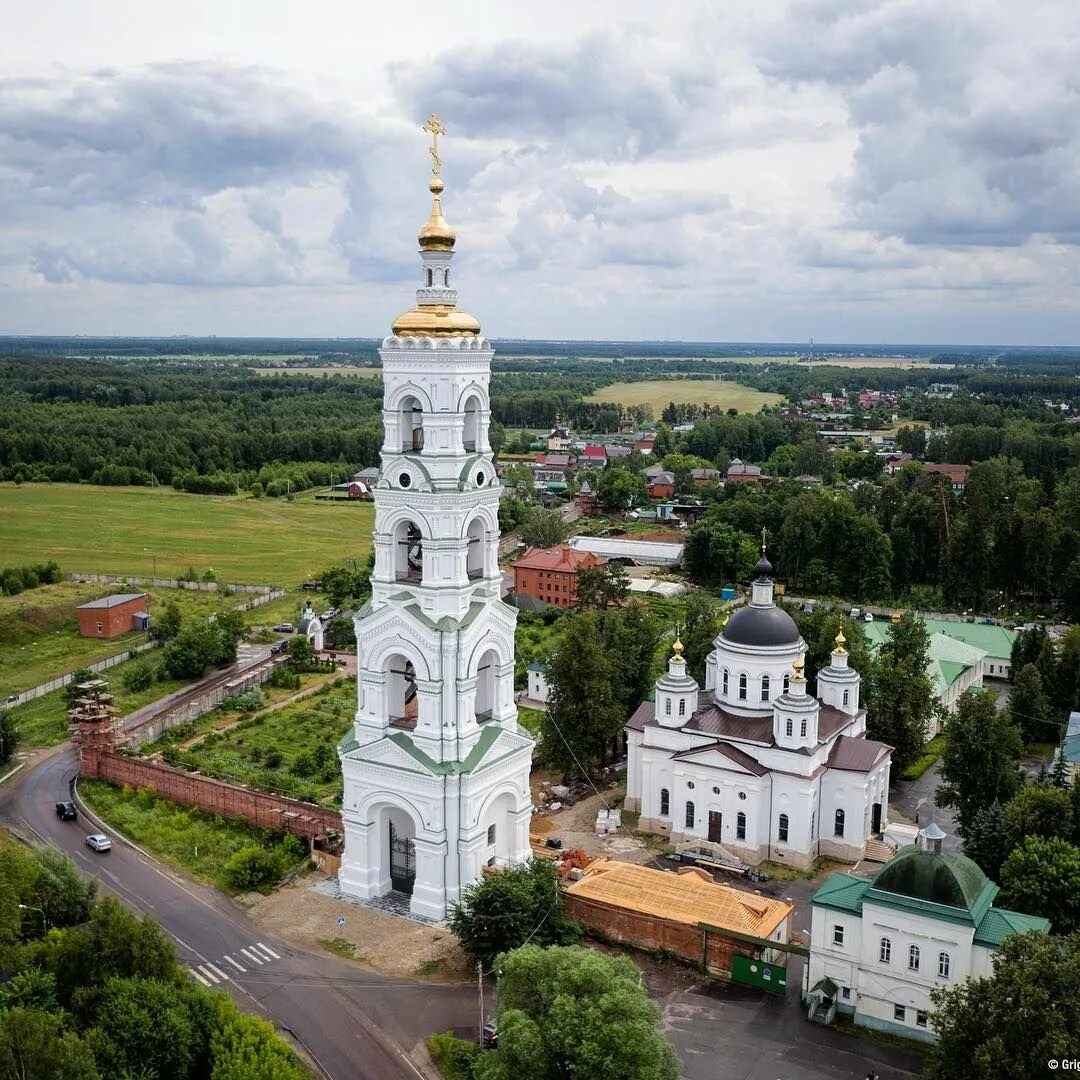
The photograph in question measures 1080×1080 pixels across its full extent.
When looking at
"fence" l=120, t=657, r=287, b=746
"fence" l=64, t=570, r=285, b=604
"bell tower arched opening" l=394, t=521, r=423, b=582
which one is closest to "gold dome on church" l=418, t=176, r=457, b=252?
"bell tower arched opening" l=394, t=521, r=423, b=582

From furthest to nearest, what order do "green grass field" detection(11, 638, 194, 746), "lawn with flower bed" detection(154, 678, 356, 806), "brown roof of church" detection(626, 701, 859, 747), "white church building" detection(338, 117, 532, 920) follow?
"green grass field" detection(11, 638, 194, 746) → "lawn with flower bed" detection(154, 678, 356, 806) → "brown roof of church" detection(626, 701, 859, 747) → "white church building" detection(338, 117, 532, 920)

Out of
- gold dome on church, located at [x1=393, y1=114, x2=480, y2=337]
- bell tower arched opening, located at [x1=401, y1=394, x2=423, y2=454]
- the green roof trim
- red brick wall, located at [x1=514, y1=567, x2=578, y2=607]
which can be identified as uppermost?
gold dome on church, located at [x1=393, y1=114, x2=480, y2=337]

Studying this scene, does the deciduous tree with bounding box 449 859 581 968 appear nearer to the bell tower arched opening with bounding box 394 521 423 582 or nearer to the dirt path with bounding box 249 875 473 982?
the dirt path with bounding box 249 875 473 982

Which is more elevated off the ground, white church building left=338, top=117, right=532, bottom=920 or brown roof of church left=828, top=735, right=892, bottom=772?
white church building left=338, top=117, right=532, bottom=920

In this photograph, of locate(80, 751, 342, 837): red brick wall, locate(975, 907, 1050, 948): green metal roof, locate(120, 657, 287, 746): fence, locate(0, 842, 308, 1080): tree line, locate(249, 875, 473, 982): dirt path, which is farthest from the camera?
locate(120, 657, 287, 746): fence

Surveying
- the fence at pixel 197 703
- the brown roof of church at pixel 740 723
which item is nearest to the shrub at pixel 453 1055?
the brown roof of church at pixel 740 723

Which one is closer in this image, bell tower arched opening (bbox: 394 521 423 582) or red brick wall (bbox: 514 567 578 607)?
bell tower arched opening (bbox: 394 521 423 582)

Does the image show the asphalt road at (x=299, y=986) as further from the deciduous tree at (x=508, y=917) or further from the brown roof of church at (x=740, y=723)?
the brown roof of church at (x=740, y=723)
